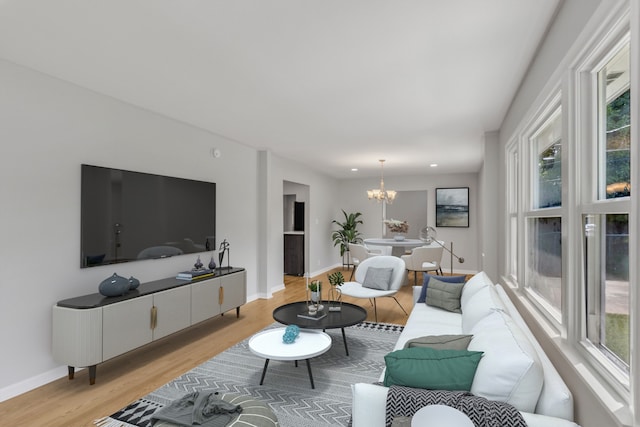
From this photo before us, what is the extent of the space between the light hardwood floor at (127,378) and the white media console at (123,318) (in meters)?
0.16

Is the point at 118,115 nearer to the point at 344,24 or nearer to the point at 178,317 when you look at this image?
the point at 178,317

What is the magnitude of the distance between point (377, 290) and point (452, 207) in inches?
188

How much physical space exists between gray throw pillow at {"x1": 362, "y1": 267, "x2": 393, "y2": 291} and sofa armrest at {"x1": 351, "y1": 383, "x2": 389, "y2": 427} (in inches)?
119

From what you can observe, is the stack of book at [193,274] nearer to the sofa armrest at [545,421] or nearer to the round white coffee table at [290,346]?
the round white coffee table at [290,346]

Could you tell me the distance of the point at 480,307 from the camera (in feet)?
8.18

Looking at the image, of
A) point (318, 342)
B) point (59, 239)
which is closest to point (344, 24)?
point (318, 342)

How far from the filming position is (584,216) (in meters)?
1.55

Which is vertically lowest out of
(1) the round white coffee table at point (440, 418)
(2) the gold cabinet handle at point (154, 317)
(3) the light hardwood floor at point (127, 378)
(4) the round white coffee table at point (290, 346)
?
(3) the light hardwood floor at point (127, 378)

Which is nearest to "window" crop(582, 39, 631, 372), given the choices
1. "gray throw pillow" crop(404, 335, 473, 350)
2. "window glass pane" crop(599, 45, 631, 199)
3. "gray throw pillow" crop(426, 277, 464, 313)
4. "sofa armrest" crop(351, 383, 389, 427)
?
"window glass pane" crop(599, 45, 631, 199)

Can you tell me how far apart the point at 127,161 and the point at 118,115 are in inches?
17.6

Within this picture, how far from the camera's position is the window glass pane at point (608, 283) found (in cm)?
125

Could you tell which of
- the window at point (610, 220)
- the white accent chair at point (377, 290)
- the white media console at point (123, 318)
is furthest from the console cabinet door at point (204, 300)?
the window at point (610, 220)

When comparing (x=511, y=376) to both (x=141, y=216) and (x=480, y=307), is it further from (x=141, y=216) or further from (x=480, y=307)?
(x=141, y=216)

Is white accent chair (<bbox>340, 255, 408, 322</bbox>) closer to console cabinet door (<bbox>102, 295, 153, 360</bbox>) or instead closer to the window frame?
console cabinet door (<bbox>102, 295, 153, 360</bbox>)
